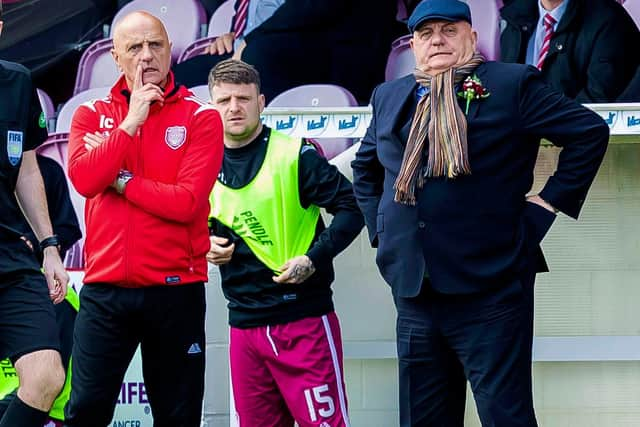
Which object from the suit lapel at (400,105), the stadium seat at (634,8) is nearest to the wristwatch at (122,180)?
the suit lapel at (400,105)

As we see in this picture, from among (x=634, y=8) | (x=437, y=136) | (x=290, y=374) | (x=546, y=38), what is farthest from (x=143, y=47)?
(x=634, y=8)

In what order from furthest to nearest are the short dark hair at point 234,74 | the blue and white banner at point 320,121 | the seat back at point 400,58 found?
the seat back at point 400,58, the blue and white banner at point 320,121, the short dark hair at point 234,74

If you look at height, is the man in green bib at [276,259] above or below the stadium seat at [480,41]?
below

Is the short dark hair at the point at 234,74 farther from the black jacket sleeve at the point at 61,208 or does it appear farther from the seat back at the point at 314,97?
the black jacket sleeve at the point at 61,208

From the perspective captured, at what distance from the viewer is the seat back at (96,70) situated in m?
6.15

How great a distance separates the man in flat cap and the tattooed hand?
714mm

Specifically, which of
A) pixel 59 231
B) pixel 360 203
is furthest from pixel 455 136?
pixel 59 231

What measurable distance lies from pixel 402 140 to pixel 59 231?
227 centimetres

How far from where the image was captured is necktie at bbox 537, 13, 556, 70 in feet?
A: 18.4

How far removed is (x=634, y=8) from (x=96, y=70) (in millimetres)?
2546

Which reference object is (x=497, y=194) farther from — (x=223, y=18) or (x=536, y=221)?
(x=223, y=18)

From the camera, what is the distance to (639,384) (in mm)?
5422

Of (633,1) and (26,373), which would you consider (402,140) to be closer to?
(26,373)

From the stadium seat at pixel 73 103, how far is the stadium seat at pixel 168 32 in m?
0.03
